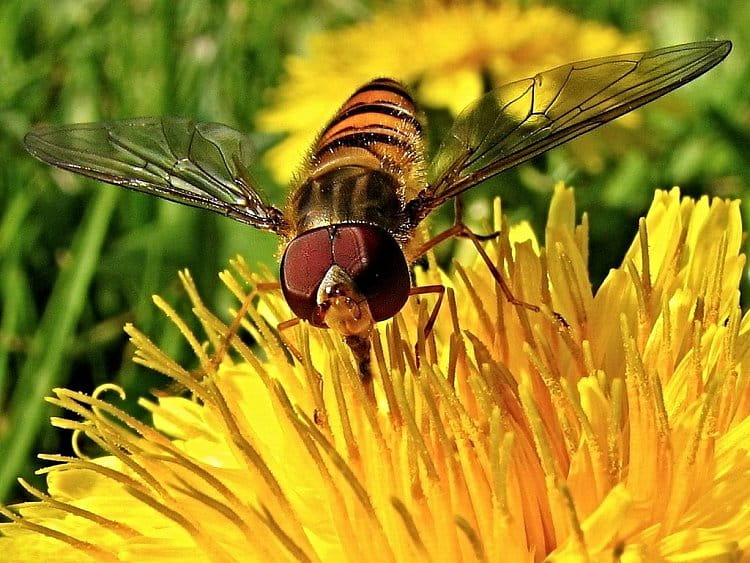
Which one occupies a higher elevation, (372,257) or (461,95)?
(461,95)

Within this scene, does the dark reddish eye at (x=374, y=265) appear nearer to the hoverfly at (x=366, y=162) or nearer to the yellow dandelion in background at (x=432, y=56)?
the hoverfly at (x=366, y=162)

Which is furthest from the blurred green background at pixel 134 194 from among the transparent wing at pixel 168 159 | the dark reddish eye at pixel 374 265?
the dark reddish eye at pixel 374 265

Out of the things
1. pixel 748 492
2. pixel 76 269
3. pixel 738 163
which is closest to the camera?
pixel 748 492

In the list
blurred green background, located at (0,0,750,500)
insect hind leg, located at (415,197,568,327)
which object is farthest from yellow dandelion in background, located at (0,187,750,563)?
blurred green background, located at (0,0,750,500)

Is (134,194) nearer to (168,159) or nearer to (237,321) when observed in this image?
(168,159)

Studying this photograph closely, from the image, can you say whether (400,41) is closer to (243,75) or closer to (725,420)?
(243,75)

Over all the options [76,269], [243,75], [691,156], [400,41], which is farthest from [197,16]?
[691,156]

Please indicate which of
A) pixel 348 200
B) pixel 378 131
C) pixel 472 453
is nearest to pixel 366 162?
pixel 378 131
